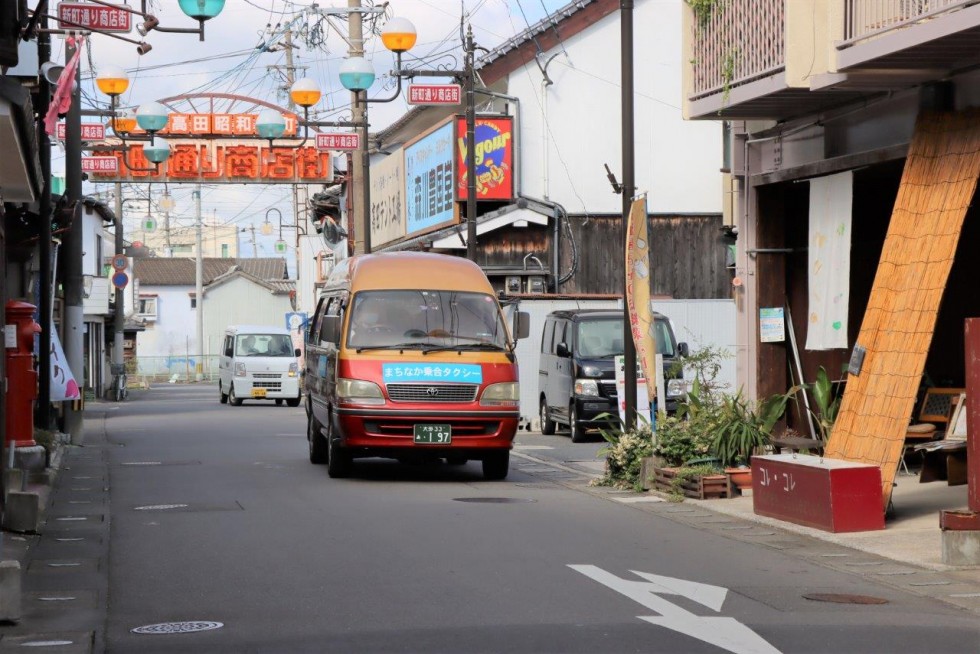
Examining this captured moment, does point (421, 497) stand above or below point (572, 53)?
below

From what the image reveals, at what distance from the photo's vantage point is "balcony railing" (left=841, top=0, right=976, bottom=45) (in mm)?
11672

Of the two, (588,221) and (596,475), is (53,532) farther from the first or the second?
(588,221)

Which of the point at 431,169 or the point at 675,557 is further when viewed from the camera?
the point at 431,169

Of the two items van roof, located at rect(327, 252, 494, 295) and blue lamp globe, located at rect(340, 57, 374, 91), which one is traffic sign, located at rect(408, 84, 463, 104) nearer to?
blue lamp globe, located at rect(340, 57, 374, 91)

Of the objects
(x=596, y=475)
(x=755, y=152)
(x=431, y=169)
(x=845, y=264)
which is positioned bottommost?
(x=596, y=475)

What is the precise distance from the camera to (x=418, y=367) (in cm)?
1598

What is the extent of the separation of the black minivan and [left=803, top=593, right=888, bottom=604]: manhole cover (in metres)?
13.7

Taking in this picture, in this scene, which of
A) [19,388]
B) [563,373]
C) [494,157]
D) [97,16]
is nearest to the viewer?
[97,16]

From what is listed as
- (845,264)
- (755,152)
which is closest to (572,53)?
(755,152)

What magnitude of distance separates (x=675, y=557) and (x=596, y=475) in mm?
7338

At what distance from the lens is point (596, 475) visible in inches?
699

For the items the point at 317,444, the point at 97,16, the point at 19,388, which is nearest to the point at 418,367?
the point at 317,444

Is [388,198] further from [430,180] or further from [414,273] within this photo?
[414,273]

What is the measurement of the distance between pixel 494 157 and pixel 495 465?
15997mm
